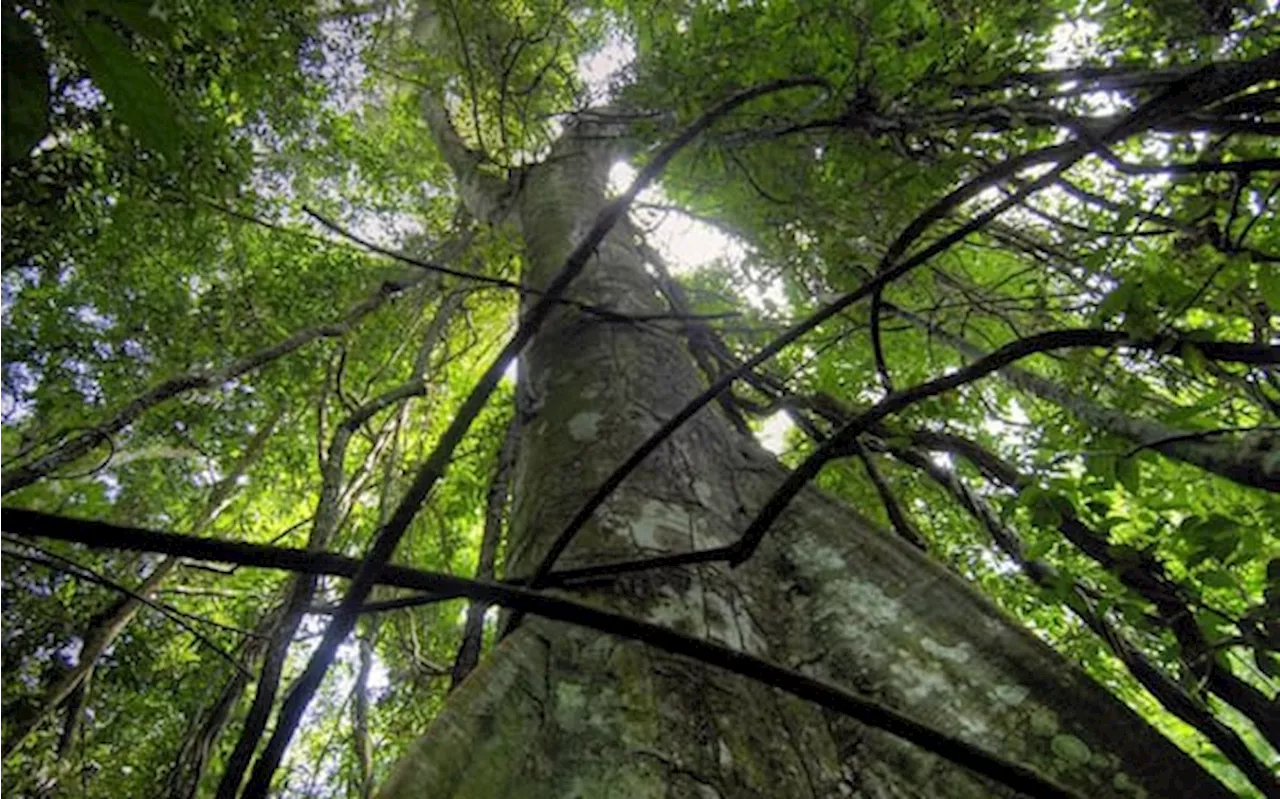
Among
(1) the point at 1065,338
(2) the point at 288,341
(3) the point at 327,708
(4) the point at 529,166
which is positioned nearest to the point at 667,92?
(4) the point at 529,166

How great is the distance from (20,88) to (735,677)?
1.04m

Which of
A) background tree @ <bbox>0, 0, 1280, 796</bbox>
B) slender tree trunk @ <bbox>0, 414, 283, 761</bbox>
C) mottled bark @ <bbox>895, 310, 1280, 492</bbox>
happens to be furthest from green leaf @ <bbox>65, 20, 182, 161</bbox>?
slender tree trunk @ <bbox>0, 414, 283, 761</bbox>

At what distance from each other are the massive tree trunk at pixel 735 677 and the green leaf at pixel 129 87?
674mm

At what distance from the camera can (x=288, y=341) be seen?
2.70 metres

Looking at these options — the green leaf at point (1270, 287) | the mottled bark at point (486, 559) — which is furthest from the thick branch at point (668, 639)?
the green leaf at point (1270, 287)

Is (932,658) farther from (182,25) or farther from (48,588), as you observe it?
(48,588)

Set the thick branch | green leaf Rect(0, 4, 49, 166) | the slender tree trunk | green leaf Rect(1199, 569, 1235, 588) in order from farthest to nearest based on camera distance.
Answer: the slender tree trunk < green leaf Rect(1199, 569, 1235, 588) < the thick branch < green leaf Rect(0, 4, 49, 166)

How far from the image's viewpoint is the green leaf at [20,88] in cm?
55

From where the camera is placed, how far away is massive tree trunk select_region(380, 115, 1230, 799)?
967 millimetres

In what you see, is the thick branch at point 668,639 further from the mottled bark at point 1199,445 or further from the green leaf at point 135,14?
the mottled bark at point 1199,445

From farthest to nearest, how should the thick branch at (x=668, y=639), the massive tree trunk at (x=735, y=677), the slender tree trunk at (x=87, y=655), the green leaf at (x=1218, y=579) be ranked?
the slender tree trunk at (x=87, y=655) < the green leaf at (x=1218, y=579) < the massive tree trunk at (x=735, y=677) < the thick branch at (x=668, y=639)

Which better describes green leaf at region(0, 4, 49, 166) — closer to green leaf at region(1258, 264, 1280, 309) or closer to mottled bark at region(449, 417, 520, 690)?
mottled bark at region(449, 417, 520, 690)

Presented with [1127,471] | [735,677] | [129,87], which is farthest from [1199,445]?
[129,87]

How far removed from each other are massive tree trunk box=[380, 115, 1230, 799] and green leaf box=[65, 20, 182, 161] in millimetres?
674
